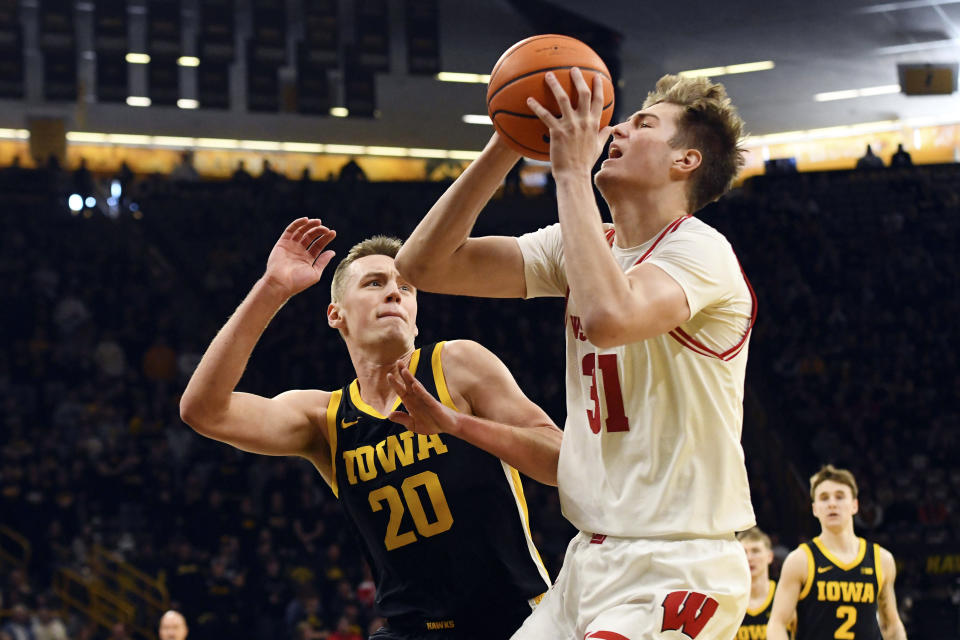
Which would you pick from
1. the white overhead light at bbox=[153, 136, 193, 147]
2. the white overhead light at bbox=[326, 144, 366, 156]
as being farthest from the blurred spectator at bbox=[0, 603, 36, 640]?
the white overhead light at bbox=[326, 144, 366, 156]

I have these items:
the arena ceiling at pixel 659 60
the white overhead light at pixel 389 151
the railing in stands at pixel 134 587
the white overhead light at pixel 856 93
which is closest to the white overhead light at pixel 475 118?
the arena ceiling at pixel 659 60

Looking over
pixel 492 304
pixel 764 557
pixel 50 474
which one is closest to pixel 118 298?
pixel 50 474

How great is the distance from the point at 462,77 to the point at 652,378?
52.6ft

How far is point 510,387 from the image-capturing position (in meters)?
3.97

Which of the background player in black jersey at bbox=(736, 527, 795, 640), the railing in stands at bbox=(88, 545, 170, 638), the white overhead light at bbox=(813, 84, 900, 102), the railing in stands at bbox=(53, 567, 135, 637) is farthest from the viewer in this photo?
the white overhead light at bbox=(813, 84, 900, 102)

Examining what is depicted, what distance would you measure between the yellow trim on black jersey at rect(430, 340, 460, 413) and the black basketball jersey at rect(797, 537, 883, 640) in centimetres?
411

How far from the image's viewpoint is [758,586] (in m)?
8.01

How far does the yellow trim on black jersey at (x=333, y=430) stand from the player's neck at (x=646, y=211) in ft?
4.89

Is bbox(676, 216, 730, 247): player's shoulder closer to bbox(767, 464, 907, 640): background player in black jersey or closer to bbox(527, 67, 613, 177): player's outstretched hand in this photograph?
bbox(527, 67, 613, 177): player's outstretched hand

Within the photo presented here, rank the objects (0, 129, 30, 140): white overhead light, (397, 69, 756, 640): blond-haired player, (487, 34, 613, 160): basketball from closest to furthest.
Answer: (397, 69, 756, 640): blond-haired player < (487, 34, 613, 160): basketball < (0, 129, 30, 140): white overhead light

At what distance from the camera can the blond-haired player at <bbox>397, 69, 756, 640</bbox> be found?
2779 mm

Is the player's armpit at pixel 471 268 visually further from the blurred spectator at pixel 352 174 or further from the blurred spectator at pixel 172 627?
the blurred spectator at pixel 352 174

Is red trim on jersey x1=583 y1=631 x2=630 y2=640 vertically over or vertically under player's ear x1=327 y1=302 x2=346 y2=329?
under

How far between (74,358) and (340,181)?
525cm
